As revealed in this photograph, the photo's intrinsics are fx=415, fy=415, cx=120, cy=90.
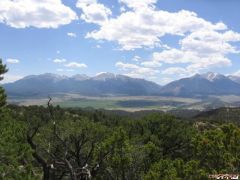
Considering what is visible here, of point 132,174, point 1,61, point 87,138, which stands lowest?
point 132,174

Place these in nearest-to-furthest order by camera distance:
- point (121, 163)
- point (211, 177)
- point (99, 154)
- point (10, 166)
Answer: point (10, 166) → point (211, 177) → point (121, 163) → point (99, 154)

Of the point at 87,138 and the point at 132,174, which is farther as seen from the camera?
the point at 87,138

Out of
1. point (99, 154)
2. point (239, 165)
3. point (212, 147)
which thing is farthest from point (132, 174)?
point (239, 165)

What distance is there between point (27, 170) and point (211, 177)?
14.8 metres

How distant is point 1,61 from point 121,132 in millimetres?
24248

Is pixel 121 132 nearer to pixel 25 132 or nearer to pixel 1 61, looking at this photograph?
pixel 25 132

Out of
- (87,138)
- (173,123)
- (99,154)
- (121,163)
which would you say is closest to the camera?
(121,163)

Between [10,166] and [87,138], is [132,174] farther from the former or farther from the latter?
[10,166]

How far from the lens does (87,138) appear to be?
171 ft

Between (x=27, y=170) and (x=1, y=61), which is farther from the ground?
(x=1, y=61)

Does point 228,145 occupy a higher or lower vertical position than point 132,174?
higher

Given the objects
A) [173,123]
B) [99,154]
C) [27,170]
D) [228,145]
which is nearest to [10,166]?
[27,170]

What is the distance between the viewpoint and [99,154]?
48.5 meters

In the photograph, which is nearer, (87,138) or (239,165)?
(239,165)
